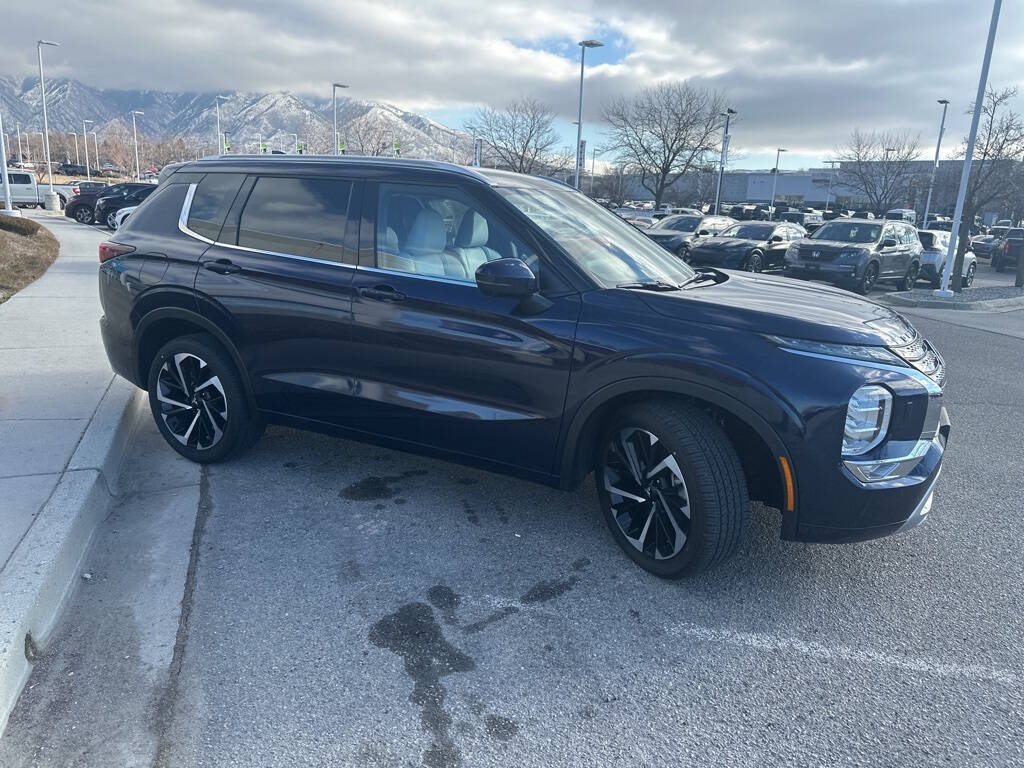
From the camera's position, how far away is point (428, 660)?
2.91 metres

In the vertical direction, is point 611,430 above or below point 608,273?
below

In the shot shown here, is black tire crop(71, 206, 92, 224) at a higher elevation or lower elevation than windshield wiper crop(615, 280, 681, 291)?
lower

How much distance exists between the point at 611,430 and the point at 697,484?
0.52 metres

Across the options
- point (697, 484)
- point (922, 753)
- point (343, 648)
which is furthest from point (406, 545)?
point (922, 753)

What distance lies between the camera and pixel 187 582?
345 cm

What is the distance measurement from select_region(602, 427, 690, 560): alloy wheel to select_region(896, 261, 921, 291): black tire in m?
16.8

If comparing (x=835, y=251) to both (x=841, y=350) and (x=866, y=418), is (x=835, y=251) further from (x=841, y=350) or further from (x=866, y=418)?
(x=866, y=418)

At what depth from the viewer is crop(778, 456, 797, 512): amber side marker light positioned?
10.0ft

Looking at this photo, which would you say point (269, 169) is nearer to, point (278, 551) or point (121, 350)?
point (121, 350)

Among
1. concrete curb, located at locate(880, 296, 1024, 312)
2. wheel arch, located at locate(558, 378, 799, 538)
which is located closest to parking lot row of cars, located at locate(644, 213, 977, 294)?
concrete curb, located at locate(880, 296, 1024, 312)

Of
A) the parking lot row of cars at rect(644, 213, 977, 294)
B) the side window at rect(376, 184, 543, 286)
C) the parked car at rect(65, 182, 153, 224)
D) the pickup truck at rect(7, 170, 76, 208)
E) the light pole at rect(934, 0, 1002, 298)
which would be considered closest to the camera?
the side window at rect(376, 184, 543, 286)

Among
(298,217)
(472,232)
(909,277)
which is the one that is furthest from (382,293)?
(909,277)

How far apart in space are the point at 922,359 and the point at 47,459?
15.3 feet

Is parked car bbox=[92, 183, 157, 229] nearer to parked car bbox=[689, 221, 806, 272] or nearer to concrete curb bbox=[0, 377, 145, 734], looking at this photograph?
parked car bbox=[689, 221, 806, 272]
